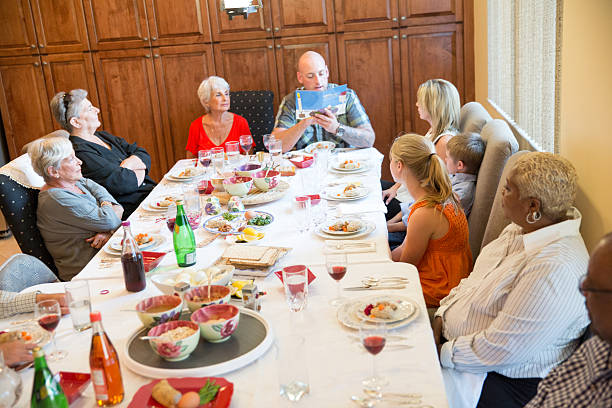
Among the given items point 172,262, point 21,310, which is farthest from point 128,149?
point 21,310

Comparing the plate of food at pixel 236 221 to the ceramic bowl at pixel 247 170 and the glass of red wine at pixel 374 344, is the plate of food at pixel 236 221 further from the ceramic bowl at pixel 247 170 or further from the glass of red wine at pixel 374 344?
the glass of red wine at pixel 374 344

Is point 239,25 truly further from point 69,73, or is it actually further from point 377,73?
point 69,73

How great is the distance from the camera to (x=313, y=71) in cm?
429

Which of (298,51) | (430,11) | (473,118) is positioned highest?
(430,11)

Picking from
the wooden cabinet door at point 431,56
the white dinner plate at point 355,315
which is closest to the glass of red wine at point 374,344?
the white dinner plate at point 355,315

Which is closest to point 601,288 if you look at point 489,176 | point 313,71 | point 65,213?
point 489,176

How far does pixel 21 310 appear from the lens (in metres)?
1.99

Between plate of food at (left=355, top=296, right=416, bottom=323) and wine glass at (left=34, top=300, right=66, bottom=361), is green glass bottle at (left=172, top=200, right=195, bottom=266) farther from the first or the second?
plate of food at (left=355, top=296, right=416, bottom=323)

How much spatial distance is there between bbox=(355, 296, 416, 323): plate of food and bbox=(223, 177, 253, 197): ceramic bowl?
53.2 inches

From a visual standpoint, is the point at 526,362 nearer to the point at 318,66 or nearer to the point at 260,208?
the point at 260,208

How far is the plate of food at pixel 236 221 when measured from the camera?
262 cm

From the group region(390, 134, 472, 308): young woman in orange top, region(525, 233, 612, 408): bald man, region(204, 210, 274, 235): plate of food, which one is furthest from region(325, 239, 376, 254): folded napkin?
region(525, 233, 612, 408): bald man

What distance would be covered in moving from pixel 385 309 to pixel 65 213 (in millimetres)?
1770

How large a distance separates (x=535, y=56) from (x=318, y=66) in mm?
1685
